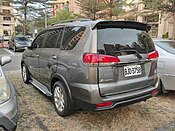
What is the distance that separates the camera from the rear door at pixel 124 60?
2.63m

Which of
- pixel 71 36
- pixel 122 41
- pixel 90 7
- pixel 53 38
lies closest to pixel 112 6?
pixel 90 7

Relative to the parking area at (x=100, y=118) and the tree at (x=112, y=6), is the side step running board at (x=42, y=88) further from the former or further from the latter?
the tree at (x=112, y=6)

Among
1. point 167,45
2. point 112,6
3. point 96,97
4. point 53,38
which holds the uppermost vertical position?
point 112,6

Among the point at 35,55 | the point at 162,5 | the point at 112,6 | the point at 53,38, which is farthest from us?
the point at 112,6

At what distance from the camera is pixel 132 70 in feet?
9.38

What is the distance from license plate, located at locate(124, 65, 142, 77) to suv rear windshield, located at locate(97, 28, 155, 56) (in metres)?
0.23

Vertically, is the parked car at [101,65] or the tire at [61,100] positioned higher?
the parked car at [101,65]

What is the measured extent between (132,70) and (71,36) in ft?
3.66

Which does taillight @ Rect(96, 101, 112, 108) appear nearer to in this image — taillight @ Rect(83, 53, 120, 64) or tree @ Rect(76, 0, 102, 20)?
taillight @ Rect(83, 53, 120, 64)

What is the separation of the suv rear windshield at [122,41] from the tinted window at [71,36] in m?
0.35

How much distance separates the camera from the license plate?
2787 mm

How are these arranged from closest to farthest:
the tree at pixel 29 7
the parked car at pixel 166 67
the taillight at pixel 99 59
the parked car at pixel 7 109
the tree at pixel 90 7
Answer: the parked car at pixel 7 109 → the taillight at pixel 99 59 → the parked car at pixel 166 67 → the tree at pixel 90 7 → the tree at pixel 29 7

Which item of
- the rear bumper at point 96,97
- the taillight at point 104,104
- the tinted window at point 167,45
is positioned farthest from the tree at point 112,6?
the taillight at point 104,104

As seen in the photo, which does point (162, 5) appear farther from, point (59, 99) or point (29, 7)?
point (29, 7)
